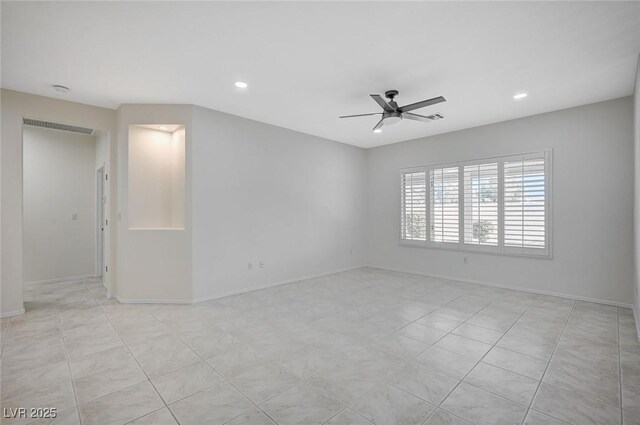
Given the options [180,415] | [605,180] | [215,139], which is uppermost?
[215,139]

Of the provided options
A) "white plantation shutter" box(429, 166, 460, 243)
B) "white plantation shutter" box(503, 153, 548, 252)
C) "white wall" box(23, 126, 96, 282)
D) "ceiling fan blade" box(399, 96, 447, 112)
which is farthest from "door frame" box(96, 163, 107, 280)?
"white plantation shutter" box(503, 153, 548, 252)

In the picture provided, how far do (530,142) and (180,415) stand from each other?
580cm

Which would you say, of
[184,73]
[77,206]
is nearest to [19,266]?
[77,206]

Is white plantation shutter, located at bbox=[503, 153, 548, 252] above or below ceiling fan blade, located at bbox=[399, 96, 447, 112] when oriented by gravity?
below

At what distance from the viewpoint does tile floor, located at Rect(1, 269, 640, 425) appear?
2.01 metres

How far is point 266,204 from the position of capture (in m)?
5.38

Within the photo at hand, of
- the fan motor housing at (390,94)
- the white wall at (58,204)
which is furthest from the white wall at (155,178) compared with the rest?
the fan motor housing at (390,94)

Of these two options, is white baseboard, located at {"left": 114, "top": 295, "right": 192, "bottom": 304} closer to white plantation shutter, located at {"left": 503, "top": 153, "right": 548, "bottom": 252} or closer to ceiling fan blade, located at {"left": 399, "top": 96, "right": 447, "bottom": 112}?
ceiling fan blade, located at {"left": 399, "top": 96, "right": 447, "bottom": 112}

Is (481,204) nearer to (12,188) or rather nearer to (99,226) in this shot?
(12,188)

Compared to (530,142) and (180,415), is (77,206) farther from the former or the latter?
(530,142)

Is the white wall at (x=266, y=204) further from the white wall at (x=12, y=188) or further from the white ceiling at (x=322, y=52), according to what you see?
the white wall at (x=12, y=188)

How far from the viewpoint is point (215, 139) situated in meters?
4.70

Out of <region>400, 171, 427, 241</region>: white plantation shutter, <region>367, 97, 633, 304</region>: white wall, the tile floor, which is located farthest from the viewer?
<region>400, 171, 427, 241</region>: white plantation shutter

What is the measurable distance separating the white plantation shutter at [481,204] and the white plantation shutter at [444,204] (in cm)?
18
